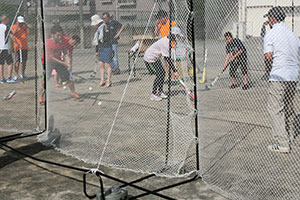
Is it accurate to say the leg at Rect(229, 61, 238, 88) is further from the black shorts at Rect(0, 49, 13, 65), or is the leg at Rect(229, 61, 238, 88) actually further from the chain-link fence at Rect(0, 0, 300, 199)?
the black shorts at Rect(0, 49, 13, 65)

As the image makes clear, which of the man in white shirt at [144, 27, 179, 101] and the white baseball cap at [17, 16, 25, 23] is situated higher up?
the white baseball cap at [17, 16, 25, 23]

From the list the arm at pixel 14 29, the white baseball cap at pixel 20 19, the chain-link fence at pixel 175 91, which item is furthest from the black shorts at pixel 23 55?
the chain-link fence at pixel 175 91

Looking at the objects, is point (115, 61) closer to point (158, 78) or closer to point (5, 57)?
point (158, 78)

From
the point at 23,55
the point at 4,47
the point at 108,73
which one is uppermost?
the point at 4,47

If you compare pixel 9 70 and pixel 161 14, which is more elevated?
pixel 161 14

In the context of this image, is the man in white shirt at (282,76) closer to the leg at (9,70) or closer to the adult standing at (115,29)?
the adult standing at (115,29)

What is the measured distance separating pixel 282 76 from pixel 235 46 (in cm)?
73

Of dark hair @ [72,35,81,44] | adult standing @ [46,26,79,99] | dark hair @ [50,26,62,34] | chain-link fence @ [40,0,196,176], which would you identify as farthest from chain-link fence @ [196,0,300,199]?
dark hair @ [50,26,62,34]

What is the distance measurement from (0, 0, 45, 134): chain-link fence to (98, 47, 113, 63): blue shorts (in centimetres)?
192

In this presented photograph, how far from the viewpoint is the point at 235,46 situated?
4633 millimetres

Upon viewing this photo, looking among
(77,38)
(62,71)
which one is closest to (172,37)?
(77,38)

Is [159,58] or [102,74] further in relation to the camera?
[102,74]

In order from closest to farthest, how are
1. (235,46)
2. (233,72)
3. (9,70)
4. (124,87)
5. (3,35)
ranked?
(235,46), (233,72), (124,87), (3,35), (9,70)

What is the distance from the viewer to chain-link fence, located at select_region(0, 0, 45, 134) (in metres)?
7.71
